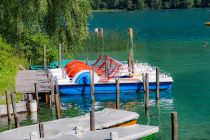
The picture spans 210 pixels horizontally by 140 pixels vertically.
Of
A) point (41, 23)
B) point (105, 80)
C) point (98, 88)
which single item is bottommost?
point (98, 88)

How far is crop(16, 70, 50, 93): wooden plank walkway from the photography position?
33.1 m

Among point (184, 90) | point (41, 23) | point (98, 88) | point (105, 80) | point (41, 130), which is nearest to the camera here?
point (41, 130)

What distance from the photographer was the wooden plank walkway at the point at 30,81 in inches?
1303

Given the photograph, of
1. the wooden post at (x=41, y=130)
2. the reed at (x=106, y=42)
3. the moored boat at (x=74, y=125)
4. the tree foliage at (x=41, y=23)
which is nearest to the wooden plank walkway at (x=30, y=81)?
the tree foliage at (x=41, y=23)

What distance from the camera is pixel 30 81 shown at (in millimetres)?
35469

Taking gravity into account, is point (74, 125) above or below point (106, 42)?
below

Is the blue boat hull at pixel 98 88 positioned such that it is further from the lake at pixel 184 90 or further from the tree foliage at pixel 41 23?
the tree foliage at pixel 41 23

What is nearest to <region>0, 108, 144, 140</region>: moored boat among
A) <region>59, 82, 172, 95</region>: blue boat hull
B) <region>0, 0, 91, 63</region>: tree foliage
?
<region>59, 82, 172, 95</region>: blue boat hull

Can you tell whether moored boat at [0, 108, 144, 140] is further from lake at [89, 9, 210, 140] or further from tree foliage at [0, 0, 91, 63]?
tree foliage at [0, 0, 91, 63]

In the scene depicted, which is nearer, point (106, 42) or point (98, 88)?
point (98, 88)

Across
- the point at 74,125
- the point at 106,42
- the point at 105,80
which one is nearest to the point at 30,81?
the point at 105,80

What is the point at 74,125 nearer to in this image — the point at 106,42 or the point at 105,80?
the point at 105,80

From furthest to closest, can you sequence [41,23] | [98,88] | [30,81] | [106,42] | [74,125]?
[106,42] → [41,23] → [98,88] → [30,81] → [74,125]

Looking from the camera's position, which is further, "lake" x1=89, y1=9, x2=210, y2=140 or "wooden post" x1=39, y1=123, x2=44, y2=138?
"lake" x1=89, y1=9, x2=210, y2=140
